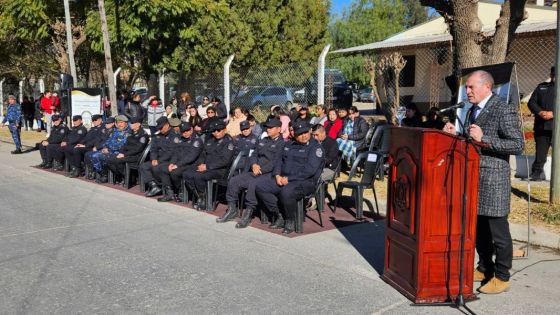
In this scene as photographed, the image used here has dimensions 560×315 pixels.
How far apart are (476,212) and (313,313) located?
4.92 feet

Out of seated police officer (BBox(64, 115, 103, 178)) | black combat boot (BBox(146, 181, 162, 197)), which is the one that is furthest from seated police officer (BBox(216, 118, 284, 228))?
seated police officer (BBox(64, 115, 103, 178))

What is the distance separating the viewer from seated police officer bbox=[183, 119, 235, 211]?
27.2ft

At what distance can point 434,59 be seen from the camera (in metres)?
22.0

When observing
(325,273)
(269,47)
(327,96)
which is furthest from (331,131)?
(269,47)

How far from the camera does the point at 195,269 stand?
538 cm

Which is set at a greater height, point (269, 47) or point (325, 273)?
point (269, 47)

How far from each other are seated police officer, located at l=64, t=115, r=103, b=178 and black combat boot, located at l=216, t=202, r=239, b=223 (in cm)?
521

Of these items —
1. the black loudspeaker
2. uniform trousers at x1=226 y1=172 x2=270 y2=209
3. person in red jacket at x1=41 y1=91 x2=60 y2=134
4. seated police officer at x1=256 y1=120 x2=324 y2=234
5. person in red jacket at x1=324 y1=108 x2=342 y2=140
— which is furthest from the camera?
person in red jacket at x1=41 y1=91 x2=60 y2=134

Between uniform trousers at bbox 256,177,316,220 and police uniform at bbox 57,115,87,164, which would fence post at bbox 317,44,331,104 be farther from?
uniform trousers at bbox 256,177,316,220

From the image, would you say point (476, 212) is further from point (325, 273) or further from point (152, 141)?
point (152, 141)

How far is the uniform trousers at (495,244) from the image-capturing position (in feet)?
14.6

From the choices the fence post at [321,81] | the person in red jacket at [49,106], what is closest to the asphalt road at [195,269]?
the fence post at [321,81]

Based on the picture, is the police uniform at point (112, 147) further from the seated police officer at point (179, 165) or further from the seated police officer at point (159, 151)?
the seated police officer at point (179, 165)

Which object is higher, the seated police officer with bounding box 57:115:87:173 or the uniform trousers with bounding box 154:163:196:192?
the seated police officer with bounding box 57:115:87:173
